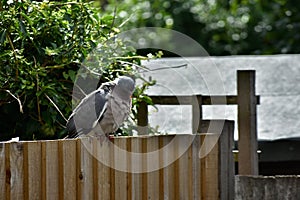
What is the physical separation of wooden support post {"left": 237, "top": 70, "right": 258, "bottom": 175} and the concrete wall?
52.0 inches

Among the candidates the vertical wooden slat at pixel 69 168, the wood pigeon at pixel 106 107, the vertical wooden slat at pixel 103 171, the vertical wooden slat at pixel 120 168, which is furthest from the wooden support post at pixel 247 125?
the vertical wooden slat at pixel 69 168

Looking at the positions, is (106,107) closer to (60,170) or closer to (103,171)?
(103,171)

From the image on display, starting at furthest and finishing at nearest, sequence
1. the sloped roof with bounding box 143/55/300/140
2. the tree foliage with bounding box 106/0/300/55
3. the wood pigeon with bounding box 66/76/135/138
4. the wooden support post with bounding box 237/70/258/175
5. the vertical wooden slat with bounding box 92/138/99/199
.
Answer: the tree foliage with bounding box 106/0/300/55
the sloped roof with bounding box 143/55/300/140
the wooden support post with bounding box 237/70/258/175
the wood pigeon with bounding box 66/76/135/138
the vertical wooden slat with bounding box 92/138/99/199

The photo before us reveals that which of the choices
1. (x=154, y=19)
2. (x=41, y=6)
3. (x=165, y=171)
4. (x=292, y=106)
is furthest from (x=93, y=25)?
(x=154, y=19)

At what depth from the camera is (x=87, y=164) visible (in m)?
4.39

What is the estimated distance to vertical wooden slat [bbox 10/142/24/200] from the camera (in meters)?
4.16

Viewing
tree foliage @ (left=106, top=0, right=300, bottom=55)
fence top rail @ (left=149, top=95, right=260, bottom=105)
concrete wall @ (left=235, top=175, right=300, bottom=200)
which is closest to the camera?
concrete wall @ (left=235, top=175, right=300, bottom=200)

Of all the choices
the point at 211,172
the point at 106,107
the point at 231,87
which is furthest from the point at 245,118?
the point at 231,87

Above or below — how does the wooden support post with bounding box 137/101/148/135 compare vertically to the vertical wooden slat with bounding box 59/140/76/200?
above

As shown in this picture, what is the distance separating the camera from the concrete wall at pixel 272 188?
4.30 m

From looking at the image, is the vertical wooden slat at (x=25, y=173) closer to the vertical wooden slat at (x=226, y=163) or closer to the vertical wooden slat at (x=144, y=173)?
the vertical wooden slat at (x=144, y=173)

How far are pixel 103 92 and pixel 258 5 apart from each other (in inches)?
549

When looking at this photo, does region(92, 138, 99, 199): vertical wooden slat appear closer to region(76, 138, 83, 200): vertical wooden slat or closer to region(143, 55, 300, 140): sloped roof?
region(76, 138, 83, 200): vertical wooden slat

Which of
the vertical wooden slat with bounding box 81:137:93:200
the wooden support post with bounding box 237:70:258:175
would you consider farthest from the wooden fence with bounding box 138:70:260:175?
the vertical wooden slat with bounding box 81:137:93:200
